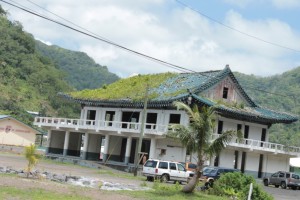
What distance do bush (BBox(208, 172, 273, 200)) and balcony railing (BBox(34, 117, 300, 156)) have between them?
17355mm

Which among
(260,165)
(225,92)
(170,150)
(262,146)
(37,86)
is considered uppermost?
(37,86)

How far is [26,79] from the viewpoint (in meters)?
121

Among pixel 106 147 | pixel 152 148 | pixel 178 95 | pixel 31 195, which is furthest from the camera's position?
pixel 106 147

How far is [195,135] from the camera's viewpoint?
23703 mm

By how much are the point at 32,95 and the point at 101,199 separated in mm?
100772

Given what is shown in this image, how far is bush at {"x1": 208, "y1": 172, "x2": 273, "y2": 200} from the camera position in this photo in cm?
2261

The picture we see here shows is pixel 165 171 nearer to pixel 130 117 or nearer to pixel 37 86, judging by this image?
pixel 130 117

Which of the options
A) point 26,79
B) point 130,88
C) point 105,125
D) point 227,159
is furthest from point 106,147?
point 26,79

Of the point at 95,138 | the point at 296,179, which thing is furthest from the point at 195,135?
the point at 95,138

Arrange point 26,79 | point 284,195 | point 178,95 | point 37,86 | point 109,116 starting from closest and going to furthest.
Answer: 1. point 284,195
2. point 178,95
3. point 109,116
4. point 26,79
5. point 37,86

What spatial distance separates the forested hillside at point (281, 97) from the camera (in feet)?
352

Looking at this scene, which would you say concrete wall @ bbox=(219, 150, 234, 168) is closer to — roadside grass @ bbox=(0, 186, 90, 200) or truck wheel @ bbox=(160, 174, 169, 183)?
truck wheel @ bbox=(160, 174, 169, 183)

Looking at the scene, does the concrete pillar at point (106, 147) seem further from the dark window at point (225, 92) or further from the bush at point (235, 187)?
the bush at point (235, 187)

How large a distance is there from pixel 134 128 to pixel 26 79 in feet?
267
